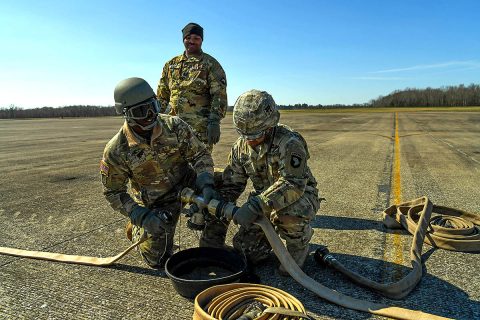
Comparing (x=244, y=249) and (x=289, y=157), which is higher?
(x=289, y=157)

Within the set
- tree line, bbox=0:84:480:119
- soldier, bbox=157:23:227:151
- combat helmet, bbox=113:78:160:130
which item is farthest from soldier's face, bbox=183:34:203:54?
tree line, bbox=0:84:480:119

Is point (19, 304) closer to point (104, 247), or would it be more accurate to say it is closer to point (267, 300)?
point (104, 247)

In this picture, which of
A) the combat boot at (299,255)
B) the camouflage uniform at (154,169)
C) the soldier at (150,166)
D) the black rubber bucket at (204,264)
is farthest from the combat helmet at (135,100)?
the combat boot at (299,255)

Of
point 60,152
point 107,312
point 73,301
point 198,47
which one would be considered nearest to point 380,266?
point 107,312

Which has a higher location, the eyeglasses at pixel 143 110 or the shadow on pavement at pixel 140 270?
the eyeglasses at pixel 143 110

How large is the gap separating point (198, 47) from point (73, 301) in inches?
133

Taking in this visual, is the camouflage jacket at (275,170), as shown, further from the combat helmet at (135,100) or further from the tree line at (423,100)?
the tree line at (423,100)

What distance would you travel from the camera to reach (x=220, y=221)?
3588mm

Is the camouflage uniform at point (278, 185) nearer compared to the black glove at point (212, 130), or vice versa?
the camouflage uniform at point (278, 185)

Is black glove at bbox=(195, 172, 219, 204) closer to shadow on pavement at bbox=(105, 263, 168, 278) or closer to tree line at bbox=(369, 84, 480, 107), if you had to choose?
shadow on pavement at bbox=(105, 263, 168, 278)

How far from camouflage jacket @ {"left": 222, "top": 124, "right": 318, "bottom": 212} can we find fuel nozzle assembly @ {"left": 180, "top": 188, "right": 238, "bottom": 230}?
28 centimetres

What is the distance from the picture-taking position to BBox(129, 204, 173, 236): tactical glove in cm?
326

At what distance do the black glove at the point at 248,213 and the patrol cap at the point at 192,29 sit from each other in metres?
2.74

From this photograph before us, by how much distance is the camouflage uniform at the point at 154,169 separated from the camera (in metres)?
3.47
